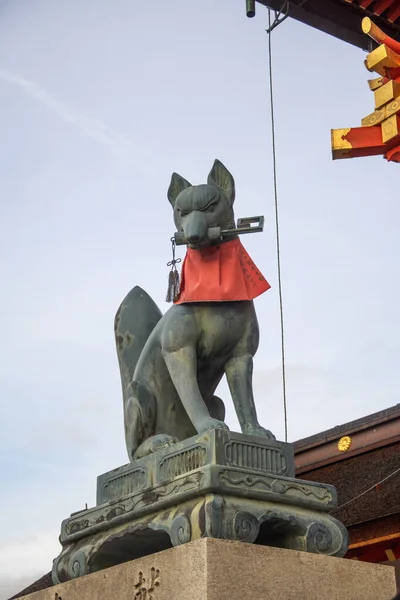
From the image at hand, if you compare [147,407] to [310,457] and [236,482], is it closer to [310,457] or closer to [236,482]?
[236,482]

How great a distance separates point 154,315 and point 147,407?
690mm

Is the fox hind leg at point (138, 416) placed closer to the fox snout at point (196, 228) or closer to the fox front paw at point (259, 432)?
the fox front paw at point (259, 432)

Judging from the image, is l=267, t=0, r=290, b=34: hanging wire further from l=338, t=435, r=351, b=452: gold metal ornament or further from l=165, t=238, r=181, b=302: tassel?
l=338, t=435, r=351, b=452: gold metal ornament

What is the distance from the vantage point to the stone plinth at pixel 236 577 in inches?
140

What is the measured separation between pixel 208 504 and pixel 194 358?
0.85 meters

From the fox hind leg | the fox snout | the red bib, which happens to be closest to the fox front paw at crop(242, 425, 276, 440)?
the fox hind leg

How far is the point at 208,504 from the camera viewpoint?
3.79 metres

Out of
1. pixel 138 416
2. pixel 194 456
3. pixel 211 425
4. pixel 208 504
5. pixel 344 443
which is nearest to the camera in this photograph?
pixel 208 504

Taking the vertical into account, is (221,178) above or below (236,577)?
above

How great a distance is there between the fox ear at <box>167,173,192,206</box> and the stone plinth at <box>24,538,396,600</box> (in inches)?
71.5

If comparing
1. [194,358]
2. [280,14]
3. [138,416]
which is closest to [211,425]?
[194,358]

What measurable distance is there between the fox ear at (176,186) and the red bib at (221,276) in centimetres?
32

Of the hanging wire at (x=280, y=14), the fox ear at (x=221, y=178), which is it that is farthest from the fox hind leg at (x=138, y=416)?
the hanging wire at (x=280, y=14)

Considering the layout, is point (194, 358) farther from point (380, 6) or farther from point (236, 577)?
point (380, 6)
